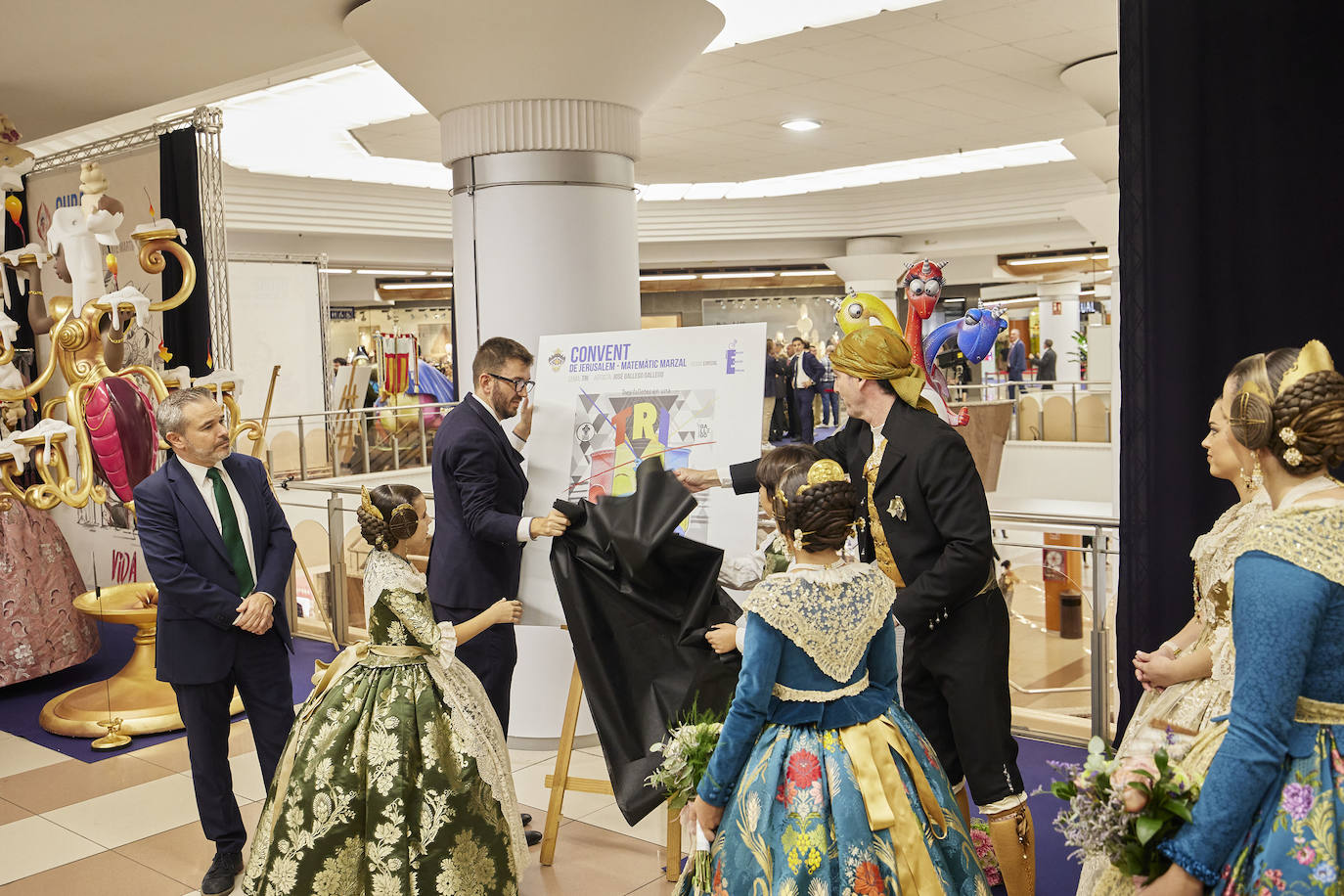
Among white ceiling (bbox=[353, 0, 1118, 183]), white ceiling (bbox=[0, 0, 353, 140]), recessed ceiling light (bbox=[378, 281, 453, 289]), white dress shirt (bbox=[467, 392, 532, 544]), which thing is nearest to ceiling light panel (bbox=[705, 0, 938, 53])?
white ceiling (bbox=[353, 0, 1118, 183])

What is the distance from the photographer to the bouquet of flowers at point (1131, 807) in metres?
1.71

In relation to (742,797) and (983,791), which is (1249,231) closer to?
(983,791)

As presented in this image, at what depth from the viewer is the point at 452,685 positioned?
124 inches

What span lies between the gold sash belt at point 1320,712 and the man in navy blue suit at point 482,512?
2.49m

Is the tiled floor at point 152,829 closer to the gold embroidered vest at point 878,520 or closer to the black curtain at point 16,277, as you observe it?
the gold embroidered vest at point 878,520

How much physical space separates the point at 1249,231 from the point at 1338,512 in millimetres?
2018

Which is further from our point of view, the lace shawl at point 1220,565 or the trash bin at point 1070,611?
the trash bin at point 1070,611

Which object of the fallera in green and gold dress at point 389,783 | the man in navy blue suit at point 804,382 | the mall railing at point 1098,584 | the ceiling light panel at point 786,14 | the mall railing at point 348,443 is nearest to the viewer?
the fallera in green and gold dress at point 389,783

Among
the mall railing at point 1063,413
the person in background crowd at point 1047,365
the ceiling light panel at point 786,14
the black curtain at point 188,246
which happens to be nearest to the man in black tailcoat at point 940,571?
the ceiling light panel at point 786,14

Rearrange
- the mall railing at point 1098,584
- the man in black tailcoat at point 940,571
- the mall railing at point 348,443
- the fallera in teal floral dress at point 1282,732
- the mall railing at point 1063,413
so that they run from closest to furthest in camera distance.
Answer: the fallera in teal floral dress at point 1282,732
the man in black tailcoat at point 940,571
the mall railing at point 1098,584
the mall railing at point 348,443
the mall railing at point 1063,413

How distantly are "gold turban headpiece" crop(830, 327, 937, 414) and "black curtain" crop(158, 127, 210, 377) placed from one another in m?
4.15

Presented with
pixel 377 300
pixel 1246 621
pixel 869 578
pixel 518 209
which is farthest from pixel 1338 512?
pixel 377 300

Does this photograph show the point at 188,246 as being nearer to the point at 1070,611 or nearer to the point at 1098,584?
the point at 1098,584

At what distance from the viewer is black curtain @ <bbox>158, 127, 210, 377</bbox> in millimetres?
5874
